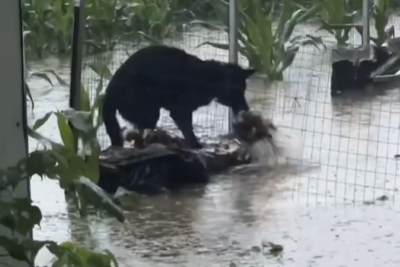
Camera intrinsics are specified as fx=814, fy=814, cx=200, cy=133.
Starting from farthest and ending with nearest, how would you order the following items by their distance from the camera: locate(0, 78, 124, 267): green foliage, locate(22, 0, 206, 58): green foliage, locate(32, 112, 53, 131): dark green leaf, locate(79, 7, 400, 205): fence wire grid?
locate(79, 7, 400, 205): fence wire grid
locate(22, 0, 206, 58): green foliage
locate(32, 112, 53, 131): dark green leaf
locate(0, 78, 124, 267): green foliage

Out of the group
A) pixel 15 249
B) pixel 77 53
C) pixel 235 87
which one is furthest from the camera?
pixel 235 87

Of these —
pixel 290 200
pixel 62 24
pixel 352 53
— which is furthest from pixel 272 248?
pixel 62 24

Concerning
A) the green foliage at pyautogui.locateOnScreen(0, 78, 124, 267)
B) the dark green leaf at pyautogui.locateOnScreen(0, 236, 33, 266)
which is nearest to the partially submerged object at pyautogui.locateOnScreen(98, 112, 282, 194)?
the green foliage at pyautogui.locateOnScreen(0, 78, 124, 267)

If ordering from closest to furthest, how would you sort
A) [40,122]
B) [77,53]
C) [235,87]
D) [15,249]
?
[15,249] → [40,122] → [77,53] → [235,87]

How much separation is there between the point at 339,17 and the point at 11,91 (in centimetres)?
51

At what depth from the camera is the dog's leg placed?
4.09ft

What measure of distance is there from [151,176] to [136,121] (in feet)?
0.34

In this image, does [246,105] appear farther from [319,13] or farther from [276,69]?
[319,13]

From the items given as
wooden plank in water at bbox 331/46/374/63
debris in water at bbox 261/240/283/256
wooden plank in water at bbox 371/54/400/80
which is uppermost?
wooden plank in water at bbox 331/46/374/63

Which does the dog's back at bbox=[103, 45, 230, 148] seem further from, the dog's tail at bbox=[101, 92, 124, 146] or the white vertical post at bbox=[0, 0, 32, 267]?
the white vertical post at bbox=[0, 0, 32, 267]

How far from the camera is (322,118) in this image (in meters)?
1.28

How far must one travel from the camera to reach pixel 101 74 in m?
1.24

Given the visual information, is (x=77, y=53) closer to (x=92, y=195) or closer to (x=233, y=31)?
(x=233, y=31)

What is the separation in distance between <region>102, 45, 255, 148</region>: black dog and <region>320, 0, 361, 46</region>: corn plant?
0.14m
